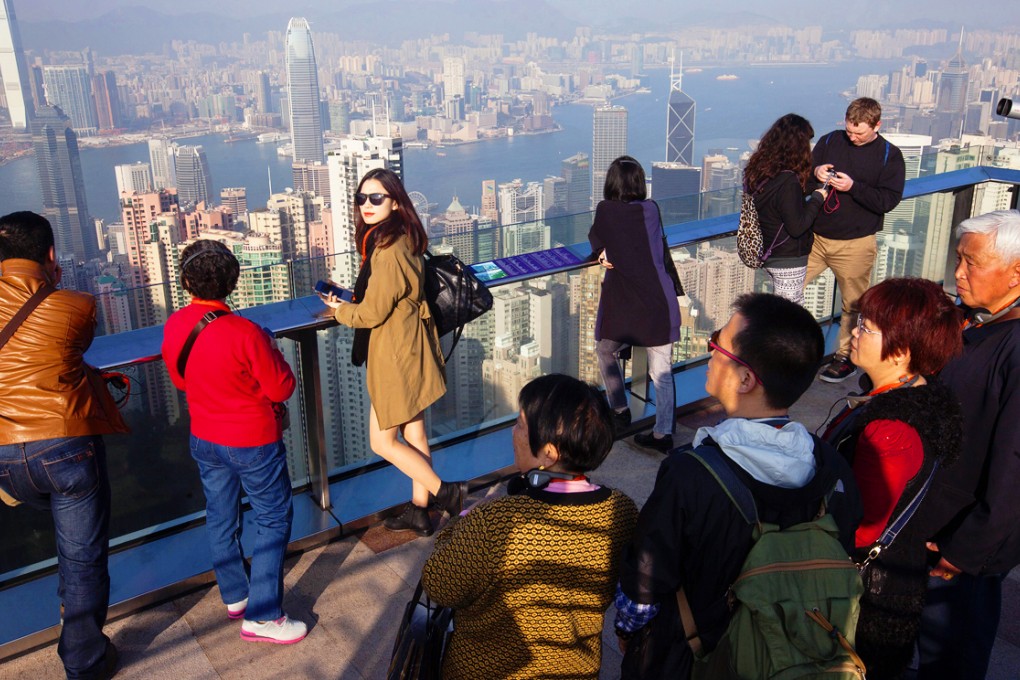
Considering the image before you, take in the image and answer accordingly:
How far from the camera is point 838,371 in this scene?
5.31m

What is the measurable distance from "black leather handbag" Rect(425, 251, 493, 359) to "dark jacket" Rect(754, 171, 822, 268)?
191 cm

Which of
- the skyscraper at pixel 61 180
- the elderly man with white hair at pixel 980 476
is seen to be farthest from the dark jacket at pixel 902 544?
the skyscraper at pixel 61 180

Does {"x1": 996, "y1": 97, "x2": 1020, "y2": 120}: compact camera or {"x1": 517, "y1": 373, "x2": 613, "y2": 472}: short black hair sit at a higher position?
{"x1": 996, "y1": 97, "x2": 1020, "y2": 120}: compact camera

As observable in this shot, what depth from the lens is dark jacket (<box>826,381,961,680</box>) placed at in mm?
1933

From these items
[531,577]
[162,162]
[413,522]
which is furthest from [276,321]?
[162,162]

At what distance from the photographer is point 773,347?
1.79 metres

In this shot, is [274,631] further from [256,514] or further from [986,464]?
[986,464]

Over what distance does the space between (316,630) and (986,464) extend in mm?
2300

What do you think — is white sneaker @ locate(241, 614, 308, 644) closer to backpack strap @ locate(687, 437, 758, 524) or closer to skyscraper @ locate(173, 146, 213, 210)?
backpack strap @ locate(687, 437, 758, 524)

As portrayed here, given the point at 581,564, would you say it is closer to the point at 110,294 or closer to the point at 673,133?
the point at 110,294

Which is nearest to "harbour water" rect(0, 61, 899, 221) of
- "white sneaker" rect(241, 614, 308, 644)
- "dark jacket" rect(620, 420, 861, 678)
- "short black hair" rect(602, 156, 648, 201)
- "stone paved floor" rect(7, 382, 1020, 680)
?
"short black hair" rect(602, 156, 648, 201)

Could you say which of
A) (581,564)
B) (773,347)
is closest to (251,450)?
(581,564)

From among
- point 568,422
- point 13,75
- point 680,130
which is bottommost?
point 680,130

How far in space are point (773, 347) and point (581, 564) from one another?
2.06ft
